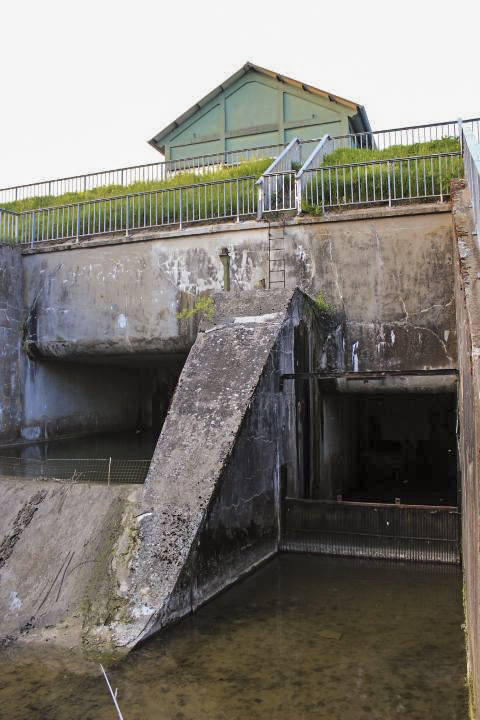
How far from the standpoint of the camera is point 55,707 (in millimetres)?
4695

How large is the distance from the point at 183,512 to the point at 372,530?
11.0 feet

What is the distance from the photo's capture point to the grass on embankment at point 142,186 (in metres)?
16.6

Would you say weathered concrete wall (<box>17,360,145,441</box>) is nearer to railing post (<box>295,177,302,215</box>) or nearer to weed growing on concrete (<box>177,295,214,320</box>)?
weed growing on concrete (<box>177,295,214,320</box>)

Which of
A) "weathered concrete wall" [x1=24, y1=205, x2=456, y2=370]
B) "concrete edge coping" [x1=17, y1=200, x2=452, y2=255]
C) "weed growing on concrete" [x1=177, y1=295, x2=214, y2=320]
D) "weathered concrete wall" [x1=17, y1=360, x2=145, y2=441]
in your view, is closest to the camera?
"weathered concrete wall" [x1=24, y1=205, x2=456, y2=370]

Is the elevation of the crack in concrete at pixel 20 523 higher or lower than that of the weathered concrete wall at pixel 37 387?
lower

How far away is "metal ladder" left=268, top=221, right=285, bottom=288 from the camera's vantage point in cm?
1133

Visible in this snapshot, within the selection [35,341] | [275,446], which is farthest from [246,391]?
[35,341]

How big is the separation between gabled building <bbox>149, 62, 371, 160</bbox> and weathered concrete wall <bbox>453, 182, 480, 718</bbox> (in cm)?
1321

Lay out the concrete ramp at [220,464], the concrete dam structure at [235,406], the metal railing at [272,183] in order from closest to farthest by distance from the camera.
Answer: the concrete ramp at [220,464] < the concrete dam structure at [235,406] < the metal railing at [272,183]

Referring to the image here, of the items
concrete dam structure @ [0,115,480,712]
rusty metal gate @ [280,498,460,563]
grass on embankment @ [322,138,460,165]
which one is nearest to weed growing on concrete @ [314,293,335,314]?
concrete dam structure @ [0,115,480,712]

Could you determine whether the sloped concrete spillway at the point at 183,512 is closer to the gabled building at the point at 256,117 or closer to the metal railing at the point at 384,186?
the metal railing at the point at 384,186

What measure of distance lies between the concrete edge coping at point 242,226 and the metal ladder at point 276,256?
134mm

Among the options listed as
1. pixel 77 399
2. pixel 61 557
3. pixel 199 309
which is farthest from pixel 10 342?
pixel 61 557

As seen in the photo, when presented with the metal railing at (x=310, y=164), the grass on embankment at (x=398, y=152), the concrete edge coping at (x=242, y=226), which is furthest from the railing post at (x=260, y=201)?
the grass on embankment at (x=398, y=152)
